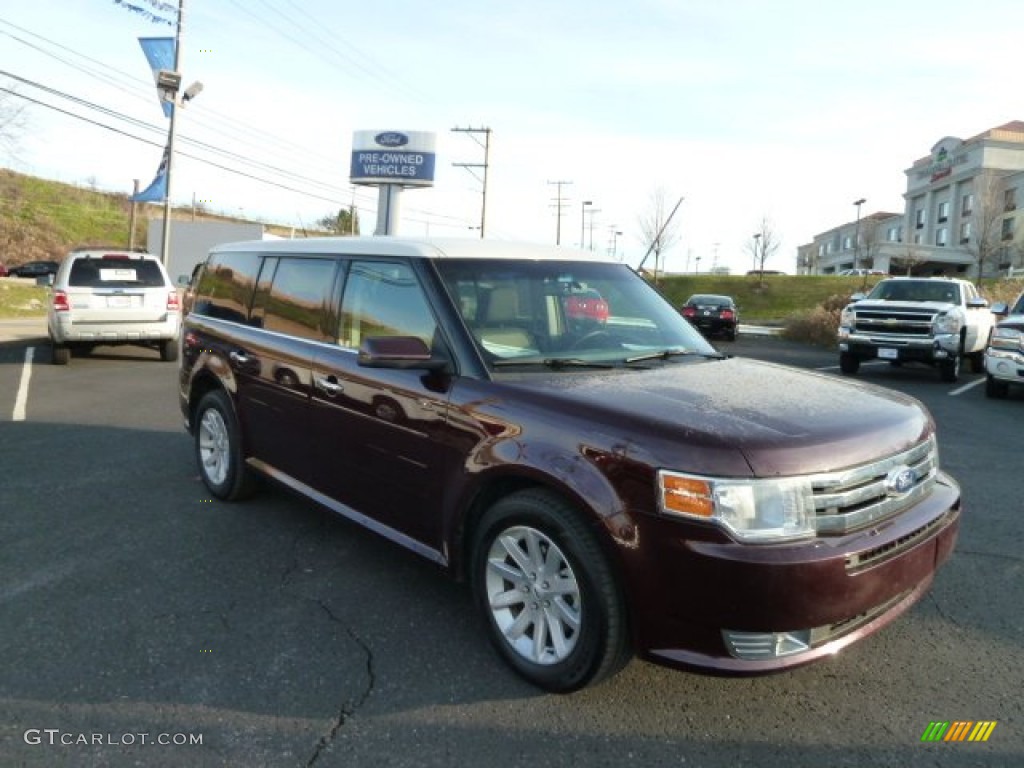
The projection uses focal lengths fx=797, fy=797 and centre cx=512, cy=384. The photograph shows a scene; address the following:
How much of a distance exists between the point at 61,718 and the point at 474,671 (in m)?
1.49

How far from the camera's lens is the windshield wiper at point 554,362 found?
3.46 meters

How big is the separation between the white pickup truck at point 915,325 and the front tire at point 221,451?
11.9 meters

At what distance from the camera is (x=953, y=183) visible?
81312 mm

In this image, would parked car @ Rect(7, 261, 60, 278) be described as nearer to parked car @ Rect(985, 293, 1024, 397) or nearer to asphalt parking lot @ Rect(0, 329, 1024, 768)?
parked car @ Rect(985, 293, 1024, 397)

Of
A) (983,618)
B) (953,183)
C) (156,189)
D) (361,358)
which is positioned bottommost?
(983,618)

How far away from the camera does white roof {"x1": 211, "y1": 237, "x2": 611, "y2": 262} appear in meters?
3.88

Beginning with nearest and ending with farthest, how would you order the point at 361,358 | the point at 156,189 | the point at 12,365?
the point at 361,358 < the point at 12,365 < the point at 156,189

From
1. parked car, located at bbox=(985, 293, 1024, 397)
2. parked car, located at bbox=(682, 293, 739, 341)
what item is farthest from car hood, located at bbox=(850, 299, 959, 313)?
parked car, located at bbox=(682, 293, 739, 341)

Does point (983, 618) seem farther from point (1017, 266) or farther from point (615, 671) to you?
point (1017, 266)

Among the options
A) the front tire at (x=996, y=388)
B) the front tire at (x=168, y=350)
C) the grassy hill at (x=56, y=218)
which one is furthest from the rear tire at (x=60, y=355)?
the grassy hill at (x=56, y=218)

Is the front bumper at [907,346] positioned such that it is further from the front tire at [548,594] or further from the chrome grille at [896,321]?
the front tire at [548,594]

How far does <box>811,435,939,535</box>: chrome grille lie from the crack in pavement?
1.77 metres

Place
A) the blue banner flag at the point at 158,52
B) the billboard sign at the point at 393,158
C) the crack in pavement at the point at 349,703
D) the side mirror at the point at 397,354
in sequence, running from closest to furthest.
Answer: the crack in pavement at the point at 349,703 → the side mirror at the point at 397,354 → the blue banner flag at the point at 158,52 → the billboard sign at the point at 393,158

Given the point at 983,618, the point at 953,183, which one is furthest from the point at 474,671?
the point at 953,183
